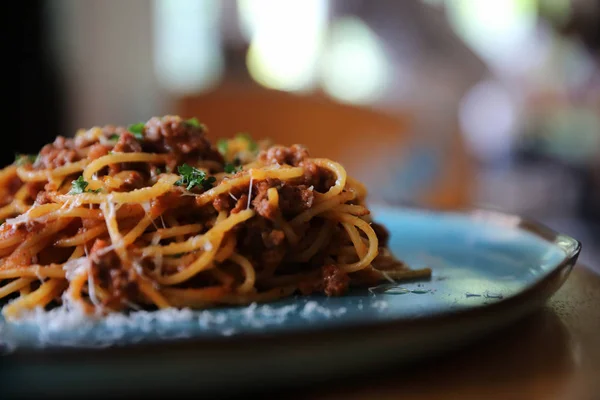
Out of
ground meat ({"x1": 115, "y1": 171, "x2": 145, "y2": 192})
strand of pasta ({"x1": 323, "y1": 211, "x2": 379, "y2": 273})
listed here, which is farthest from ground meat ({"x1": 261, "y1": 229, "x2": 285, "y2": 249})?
ground meat ({"x1": 115, "y1": 171, "x2": 145, "y2": 192})

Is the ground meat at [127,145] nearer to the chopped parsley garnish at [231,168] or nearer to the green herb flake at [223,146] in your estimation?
the chopped parsley garnish at [231,168]

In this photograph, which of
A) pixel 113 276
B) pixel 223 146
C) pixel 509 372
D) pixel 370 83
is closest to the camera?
pixel 509 372

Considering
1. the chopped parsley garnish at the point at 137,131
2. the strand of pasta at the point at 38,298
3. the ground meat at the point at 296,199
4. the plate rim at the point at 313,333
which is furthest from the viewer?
the chopped parsley garnish at the point at 137,131

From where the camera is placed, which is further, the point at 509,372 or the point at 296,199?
the point at 296,199

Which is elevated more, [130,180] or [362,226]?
[130,180]

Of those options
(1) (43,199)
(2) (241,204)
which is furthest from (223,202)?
(1) (43,199)

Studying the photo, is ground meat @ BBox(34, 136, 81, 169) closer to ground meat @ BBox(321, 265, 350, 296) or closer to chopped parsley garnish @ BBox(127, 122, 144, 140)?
chopped parsley garnish @ BBox(127, 122, 144, 140)

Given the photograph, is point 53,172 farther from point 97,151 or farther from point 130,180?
point 130,180

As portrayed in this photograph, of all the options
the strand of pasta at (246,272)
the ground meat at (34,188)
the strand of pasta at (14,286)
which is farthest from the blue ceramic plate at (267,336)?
the ground meat at (34,188)
